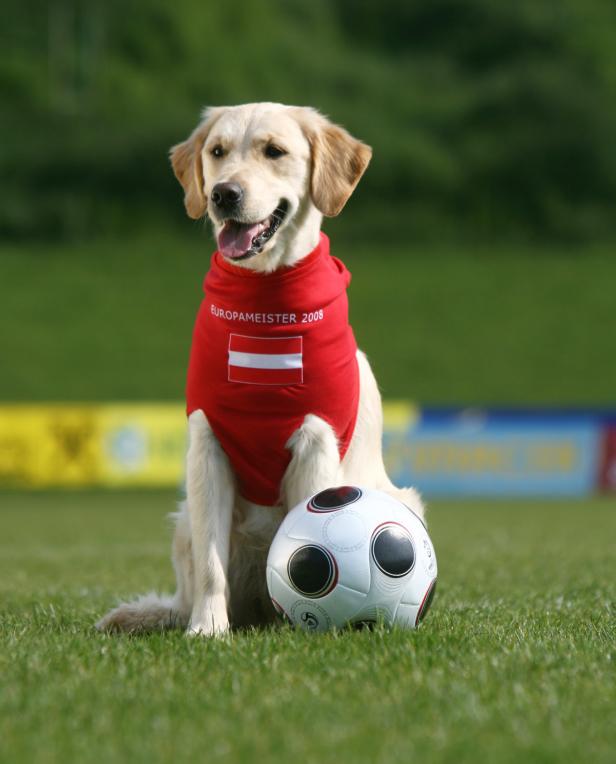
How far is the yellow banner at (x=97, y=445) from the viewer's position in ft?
62.1

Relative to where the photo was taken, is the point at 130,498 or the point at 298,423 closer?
the point at 298,423

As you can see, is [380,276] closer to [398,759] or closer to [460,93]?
[460,93]

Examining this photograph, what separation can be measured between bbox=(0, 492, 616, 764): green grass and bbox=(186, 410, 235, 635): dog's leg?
0.76ft

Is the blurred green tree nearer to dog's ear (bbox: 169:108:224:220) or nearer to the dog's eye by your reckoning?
dog's ear (bbox: 169:108:224:220)

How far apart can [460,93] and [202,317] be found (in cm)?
5138

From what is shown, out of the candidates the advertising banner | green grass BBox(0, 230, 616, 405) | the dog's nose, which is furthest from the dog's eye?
green grass BBox(0, 230, 616, 405)

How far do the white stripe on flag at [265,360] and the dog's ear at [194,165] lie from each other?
88 cm

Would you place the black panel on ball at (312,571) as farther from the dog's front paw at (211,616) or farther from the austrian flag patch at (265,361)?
the austrian flag patch at (265,361)

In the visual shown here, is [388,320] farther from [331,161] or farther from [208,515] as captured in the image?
[208,515]

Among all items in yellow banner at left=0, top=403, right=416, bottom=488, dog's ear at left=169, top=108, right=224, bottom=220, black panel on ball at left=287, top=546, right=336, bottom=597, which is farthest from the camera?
yellow banner at left=0, top=403, right=416, bottom=488

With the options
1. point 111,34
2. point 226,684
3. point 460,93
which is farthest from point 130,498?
point 460,93

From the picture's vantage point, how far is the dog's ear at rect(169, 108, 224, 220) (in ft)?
16.7

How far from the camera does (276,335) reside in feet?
15.2

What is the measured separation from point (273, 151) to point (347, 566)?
1.75 m
